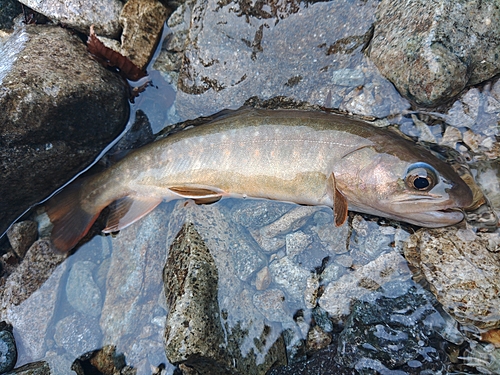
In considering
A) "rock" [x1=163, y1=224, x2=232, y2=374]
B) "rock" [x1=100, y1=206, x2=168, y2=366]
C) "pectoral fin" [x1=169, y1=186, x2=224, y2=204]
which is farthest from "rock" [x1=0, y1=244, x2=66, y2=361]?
"pectoral fin" [x1=169, y1=186, x2=224, y2=204]

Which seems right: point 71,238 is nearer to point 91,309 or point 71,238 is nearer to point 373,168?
point 91,309

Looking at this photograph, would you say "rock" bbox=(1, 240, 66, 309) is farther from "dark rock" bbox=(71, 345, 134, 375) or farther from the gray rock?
"dark rock" bbox=(71, 345, 134, 375)

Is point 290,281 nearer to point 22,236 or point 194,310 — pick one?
point 194,310

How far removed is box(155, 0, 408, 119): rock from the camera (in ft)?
13.9

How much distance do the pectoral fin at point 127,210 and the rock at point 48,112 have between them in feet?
2.54

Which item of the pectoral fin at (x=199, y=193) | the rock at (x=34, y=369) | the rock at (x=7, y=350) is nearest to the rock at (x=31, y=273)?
the rock at (x=7, y=350)

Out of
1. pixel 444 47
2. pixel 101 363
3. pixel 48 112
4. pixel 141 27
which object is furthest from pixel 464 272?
pixel 141 27

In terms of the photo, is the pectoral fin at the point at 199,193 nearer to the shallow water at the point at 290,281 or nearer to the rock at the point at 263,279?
the shallow water at the point at 290,281

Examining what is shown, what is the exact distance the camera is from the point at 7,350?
4.48 m

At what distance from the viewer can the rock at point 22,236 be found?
4.82 m

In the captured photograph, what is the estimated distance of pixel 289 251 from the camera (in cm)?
427

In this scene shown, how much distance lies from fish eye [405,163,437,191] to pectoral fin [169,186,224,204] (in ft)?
6.88

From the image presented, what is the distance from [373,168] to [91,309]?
13.0 ft

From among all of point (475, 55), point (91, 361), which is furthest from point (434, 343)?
point (91, 361)
